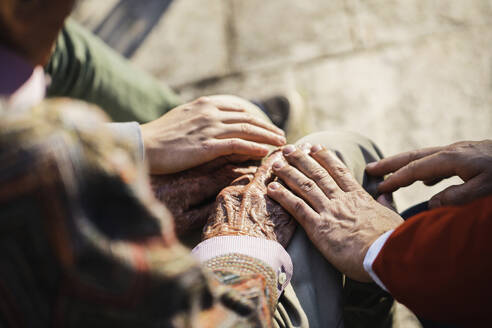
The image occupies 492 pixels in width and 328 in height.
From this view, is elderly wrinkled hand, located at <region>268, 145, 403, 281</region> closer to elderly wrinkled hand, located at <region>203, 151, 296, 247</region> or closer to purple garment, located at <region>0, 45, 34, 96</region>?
elderly wrinkled hand, located at <region>203, 151, 296, 247</region>

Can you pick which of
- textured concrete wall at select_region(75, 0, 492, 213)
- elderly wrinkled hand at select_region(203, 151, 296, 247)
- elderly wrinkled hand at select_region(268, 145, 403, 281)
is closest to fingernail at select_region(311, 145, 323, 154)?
elderly wrinkled hand at select_region(268, 145, 403, 281)

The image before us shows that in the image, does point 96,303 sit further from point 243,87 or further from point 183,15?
point 183,15

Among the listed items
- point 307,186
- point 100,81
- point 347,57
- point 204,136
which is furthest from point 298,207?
point 347,57

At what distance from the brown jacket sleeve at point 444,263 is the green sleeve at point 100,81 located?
0.89m

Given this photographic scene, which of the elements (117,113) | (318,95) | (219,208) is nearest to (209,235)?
(219,208)

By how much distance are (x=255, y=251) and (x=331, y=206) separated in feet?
0.62

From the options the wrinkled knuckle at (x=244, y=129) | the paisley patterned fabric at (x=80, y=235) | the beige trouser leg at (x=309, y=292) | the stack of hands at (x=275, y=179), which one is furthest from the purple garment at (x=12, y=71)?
the beige trouser leg at (x=309, y=292)

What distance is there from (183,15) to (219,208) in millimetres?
1524

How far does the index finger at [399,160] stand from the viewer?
0.94 m

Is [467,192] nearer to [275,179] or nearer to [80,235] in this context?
[275,179]

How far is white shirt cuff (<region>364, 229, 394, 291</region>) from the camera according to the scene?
71 cm

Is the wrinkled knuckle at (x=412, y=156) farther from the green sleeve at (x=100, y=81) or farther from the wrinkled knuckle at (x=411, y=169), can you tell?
the green sleeve at (x=100, y=81)

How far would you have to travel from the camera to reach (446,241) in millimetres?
615

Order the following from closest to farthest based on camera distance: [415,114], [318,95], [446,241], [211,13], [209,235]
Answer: [446,241]
[209,235]
[415,114]
[318,95]
[211,13]
